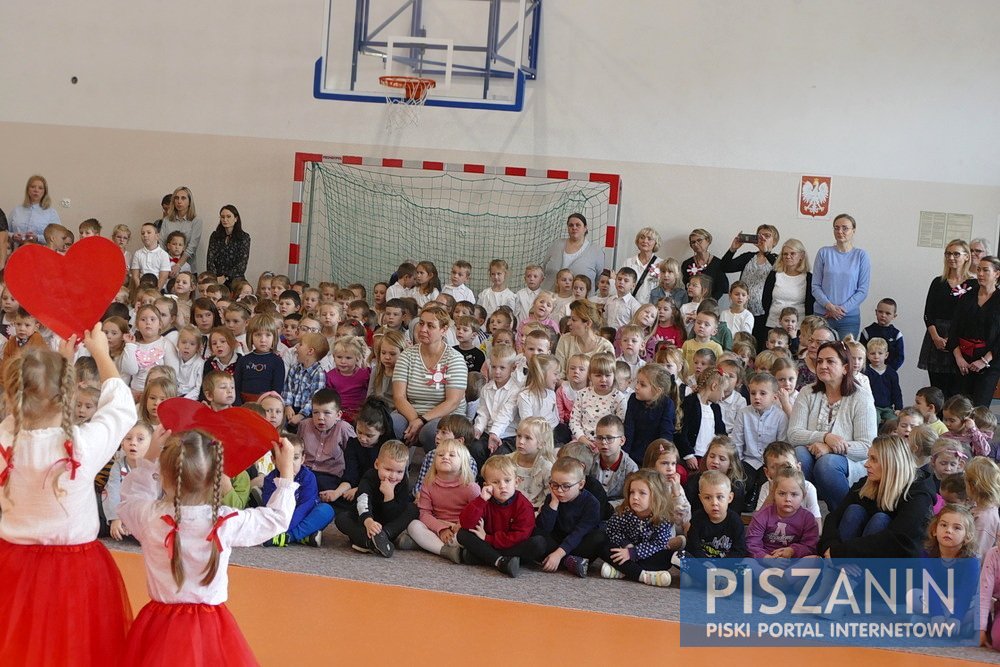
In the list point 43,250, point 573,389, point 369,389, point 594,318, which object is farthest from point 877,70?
point 43,250

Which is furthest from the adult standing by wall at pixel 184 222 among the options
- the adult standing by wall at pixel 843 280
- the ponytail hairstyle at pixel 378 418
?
the adult standing by wall at pixel 843 280

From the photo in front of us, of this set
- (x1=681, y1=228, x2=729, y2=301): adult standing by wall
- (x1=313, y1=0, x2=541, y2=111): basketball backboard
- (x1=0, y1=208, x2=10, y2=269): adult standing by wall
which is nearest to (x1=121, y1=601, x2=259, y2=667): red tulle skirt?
(x1=681, y1=228, x2=729, y2=301): adult standing by wall

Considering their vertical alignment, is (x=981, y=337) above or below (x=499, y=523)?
above

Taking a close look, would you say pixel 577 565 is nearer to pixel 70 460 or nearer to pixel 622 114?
pixel 70 460

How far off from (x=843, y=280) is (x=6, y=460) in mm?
8146

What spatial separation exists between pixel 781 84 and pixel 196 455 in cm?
935

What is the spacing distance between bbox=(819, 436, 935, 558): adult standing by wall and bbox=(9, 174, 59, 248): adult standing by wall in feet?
30.6

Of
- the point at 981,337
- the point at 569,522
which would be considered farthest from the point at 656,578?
the point at 981,337

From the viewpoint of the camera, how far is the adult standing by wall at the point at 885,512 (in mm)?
5414

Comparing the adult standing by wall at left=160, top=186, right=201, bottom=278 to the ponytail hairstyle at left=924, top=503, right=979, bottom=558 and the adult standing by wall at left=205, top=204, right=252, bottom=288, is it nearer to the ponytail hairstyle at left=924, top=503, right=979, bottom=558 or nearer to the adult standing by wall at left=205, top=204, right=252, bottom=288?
the adult standing by wall at left=205, top=204, right=252, bottom=288

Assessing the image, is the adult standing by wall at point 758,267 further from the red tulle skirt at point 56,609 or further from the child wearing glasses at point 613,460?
the red tulle skirt at point 56,609

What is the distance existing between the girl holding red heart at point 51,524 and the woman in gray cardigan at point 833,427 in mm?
4413

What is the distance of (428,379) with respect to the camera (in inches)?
293

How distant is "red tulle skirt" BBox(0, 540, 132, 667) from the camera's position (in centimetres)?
347
